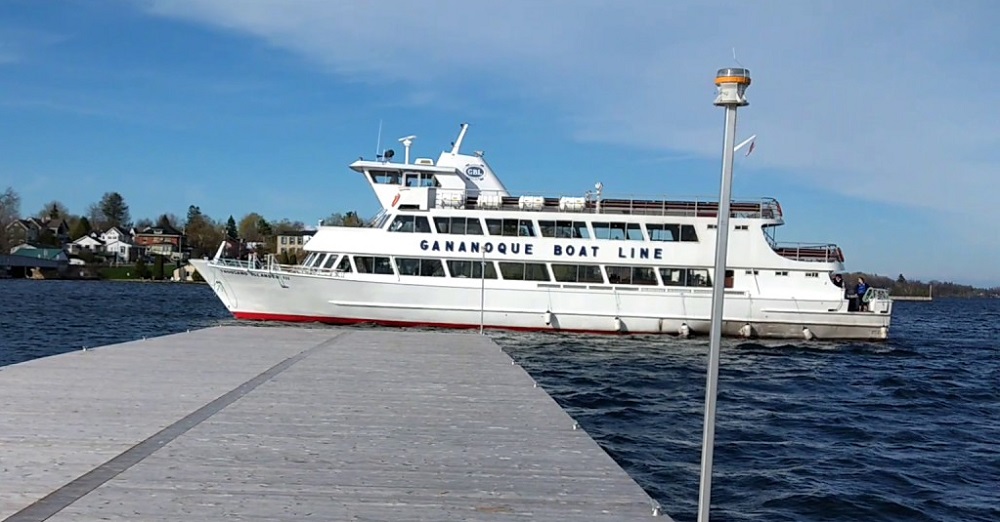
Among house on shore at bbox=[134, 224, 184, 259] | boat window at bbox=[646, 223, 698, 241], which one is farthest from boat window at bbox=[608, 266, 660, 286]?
house on shore at bbox=[134, 224, 184, 259]

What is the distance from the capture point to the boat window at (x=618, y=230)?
1086 inches

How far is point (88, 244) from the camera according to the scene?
113m

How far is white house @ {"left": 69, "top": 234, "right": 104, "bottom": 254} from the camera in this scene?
11131 cm

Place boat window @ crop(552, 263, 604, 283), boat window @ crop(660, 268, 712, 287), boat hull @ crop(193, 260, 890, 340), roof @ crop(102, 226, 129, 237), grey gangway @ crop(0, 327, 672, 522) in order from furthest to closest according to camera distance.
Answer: roof @ crop(102, 226, 129, 237), boat window @ crop(660, 268, 712, 287), boat window @ crop(552, 263, 604, 283), boat hull @ crop(193, 260, 890, 340), grey gangway @ crop(0, 327, 672, 522)

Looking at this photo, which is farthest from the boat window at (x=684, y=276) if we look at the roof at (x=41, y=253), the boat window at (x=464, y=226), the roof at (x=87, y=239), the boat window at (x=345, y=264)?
the roof at (x=87, y=239)

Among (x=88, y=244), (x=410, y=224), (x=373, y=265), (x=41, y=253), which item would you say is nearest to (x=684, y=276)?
(x=410, y=224)

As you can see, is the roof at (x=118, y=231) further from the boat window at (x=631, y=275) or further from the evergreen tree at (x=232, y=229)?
the boat window at (x=631, y=275)

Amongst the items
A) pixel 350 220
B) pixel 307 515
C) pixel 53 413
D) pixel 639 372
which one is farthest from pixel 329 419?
pixel 350 220

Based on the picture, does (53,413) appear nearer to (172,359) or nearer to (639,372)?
(172,359)

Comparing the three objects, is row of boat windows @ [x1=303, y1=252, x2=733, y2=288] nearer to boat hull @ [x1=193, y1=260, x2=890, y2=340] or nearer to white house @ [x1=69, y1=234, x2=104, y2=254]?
boat hull @ [x1=193, y1=260, x2=890, y2=340]

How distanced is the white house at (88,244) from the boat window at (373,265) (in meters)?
96.8

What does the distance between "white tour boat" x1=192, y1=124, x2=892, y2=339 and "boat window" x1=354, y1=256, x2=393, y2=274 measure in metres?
0.03

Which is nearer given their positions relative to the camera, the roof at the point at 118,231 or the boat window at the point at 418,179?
the boat window at the point at 418,179

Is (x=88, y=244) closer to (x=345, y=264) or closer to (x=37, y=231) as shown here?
(x=37, y=231)
